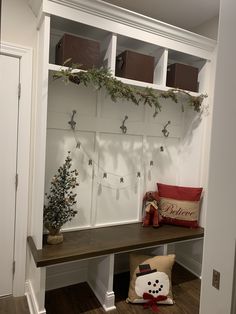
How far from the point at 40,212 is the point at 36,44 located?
139 cm

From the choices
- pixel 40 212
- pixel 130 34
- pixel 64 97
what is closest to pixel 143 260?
pixel 40 212

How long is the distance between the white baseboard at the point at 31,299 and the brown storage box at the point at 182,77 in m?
2.26

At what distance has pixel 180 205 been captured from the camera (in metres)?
2.61

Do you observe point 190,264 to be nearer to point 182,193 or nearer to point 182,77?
point 182,193

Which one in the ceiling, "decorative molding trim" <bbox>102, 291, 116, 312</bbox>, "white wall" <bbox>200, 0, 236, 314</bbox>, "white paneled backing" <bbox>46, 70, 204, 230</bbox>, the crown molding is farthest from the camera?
the ceiling

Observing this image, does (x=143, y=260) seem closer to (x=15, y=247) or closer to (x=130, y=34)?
(x=15, y=247)

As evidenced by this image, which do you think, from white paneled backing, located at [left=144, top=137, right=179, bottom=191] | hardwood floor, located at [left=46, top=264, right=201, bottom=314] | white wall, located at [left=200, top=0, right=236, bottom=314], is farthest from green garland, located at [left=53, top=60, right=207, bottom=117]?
hardwood floor, located at [left=46, top=264, right=201, bottom=314]

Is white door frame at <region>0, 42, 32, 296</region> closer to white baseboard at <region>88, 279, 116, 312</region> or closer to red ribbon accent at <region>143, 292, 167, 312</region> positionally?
white baseboard at <region>88, 279, 116, 312</region>

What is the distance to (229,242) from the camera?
0.92 meters

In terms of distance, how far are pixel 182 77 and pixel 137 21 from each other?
0.70m

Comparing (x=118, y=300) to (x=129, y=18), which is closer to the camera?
(x=129, y=18)

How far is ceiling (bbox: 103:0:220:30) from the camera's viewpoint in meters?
2.39

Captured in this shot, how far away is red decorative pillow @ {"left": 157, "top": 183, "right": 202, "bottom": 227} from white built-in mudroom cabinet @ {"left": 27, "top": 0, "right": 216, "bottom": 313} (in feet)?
0.52

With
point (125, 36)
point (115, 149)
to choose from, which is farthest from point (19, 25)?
point (115, 149)
